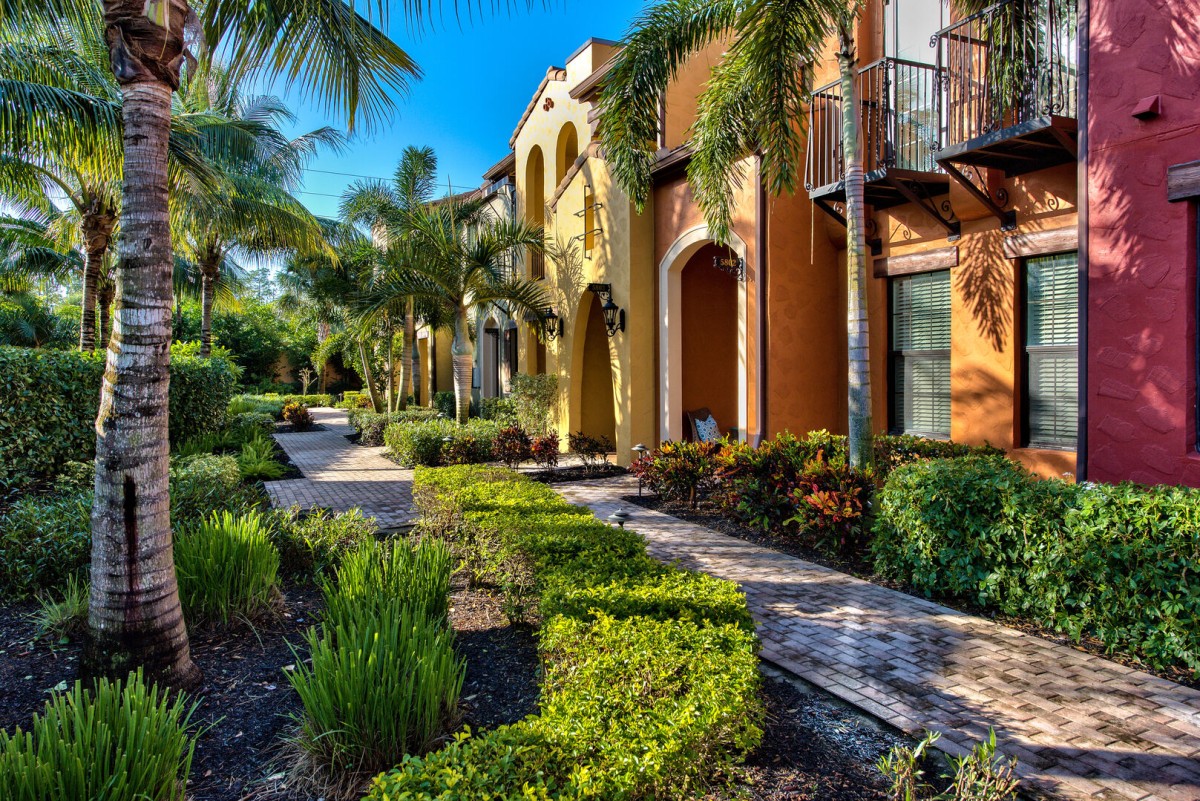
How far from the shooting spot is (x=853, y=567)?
665 cm

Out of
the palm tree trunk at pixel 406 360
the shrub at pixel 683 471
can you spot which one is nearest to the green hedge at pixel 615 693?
the shrub at pixel 683 471

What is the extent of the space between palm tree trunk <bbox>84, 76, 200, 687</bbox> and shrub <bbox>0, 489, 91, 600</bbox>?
1.83 meters

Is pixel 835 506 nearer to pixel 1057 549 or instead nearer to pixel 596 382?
pixel 1057 549

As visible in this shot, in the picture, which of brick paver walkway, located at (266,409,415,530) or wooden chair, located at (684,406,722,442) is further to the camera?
wooden chair, located at (684,406,722,442)

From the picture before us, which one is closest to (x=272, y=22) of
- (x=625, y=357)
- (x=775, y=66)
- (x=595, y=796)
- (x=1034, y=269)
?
(x=775, y=66)

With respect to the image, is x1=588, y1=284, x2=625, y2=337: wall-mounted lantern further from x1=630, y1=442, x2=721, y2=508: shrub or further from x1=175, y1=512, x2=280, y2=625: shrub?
x1=175, y1=512, x2=280, y2=625: shrub

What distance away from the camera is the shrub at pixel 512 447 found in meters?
13.1

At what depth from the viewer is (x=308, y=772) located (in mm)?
3160

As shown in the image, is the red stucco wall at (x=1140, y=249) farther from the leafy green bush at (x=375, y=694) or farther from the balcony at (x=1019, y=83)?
the leafy green bush at (x=375, y=694)

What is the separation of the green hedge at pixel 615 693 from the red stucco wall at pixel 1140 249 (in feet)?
13.2

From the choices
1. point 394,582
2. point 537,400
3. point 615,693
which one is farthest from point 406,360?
point 615,693

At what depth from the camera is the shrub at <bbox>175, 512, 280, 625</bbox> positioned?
15.6ft

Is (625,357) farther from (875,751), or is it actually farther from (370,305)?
(875,751)

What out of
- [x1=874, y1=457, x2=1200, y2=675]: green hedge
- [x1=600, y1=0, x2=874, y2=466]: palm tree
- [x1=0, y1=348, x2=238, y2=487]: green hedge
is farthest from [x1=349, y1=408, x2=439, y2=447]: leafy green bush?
[x1=874, y1=457, x2=1200, y2=675]: green hedge
